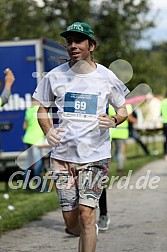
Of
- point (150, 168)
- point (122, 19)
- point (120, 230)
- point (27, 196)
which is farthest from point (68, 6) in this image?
point (120, 230)

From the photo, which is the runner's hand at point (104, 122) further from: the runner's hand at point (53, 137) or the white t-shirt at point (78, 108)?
the runner's hand at point (53, 137)

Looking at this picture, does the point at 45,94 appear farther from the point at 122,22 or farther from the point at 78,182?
the point at 122,22

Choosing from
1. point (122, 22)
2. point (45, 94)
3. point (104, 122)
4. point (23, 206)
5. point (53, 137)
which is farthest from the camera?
point (122, 22)

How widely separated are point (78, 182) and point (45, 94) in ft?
2.47

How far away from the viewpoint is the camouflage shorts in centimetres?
612

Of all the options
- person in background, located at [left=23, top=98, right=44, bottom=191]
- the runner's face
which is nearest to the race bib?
the runner's face

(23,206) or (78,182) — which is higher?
(78,182)

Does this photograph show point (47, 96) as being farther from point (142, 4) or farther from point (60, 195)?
point (142, 4)

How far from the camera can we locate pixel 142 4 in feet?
138

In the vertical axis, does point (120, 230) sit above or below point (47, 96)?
below

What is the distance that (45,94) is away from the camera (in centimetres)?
623

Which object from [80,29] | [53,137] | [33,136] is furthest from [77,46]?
[33,136]

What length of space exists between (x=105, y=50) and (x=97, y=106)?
110ft

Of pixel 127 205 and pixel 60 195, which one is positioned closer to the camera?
pixel 60 195
